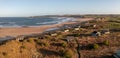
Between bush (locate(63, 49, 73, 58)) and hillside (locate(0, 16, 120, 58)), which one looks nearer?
hillside (locate(0, 16, 120, 58))

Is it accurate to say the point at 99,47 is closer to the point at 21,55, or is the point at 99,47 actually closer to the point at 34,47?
the point at 34,47

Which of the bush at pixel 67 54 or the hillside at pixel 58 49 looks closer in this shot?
the hillside at pixel 58 49

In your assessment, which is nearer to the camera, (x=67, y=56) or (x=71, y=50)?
(x=67, y=56)

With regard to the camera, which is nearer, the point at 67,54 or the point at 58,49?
the point at 67,54

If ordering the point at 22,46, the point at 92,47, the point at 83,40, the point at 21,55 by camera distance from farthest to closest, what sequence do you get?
the point at 83,40
the point at 92,47
the point at 22,46
the point at 21,55

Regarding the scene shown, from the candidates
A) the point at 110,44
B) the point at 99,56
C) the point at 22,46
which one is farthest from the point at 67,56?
the point at 110,44

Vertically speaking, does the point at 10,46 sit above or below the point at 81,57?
above

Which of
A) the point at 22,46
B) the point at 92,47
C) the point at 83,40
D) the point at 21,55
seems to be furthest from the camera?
the point at 83,40

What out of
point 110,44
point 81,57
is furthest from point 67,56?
point 110,44

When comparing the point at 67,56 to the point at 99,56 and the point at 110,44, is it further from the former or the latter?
the point at 110,44

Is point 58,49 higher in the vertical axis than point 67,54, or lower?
higher
